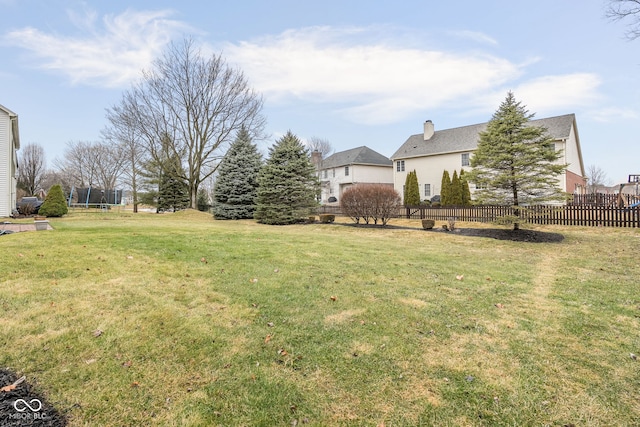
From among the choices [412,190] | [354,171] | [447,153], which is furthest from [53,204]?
[447,153]

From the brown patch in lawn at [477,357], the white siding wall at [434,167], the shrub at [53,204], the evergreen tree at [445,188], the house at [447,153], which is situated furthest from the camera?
the white siding wall at [434,167]

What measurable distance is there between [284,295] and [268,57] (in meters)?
14.8

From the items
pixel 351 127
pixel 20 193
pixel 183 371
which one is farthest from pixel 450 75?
pixel 20 193

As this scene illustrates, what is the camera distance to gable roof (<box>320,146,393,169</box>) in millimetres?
37469

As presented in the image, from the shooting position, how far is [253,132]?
27.5m

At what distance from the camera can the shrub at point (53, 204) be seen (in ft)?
58.1

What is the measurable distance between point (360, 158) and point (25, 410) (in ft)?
121

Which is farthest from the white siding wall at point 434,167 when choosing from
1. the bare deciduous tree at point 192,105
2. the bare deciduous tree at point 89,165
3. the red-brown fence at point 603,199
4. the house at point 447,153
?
the bare deciduous tree at point 89,165

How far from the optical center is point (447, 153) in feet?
97.4

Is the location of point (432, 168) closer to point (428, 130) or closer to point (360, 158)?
point (428, 130)

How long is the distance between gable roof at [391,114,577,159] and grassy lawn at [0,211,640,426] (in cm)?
2439

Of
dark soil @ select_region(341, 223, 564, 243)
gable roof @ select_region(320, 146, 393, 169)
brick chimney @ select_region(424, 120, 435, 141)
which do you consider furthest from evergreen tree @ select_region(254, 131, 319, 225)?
gable roof @ select_region(320, 146, 393, 169)

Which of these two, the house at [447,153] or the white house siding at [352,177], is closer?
the house at [447,153]

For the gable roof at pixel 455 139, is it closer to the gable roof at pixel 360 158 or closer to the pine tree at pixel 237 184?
the gable roof at pixel 360 158
